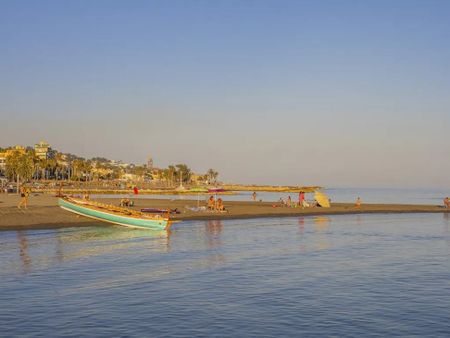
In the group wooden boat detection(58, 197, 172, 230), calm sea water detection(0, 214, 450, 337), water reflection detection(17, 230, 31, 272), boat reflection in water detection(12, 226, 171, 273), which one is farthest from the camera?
wooden boat detection(58, 197, 172, 230)

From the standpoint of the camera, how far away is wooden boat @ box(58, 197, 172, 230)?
49.2 meters

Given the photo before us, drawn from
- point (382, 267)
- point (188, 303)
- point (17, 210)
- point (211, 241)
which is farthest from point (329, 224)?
point (188, 303)

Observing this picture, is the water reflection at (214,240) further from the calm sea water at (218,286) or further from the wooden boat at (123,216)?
the wooden boat at (123,216)

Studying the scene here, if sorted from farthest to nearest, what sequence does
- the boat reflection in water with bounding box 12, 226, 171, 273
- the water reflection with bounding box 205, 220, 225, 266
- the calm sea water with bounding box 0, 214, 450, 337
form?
the water reflection with bounding box 205, 220, 225, 266, the boat reflection in water with bounding box 12, 226, 171, 273, the calm sea water with bounding box 0, 214, 450, 337

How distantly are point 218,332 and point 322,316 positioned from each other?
14.5 ft

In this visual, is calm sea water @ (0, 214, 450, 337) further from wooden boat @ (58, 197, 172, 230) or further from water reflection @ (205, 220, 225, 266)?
wooden boat @ (58, 197, 172, 230)

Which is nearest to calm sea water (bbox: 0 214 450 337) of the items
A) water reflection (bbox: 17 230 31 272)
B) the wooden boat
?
water reflection (bbox: 17 230 31 272)

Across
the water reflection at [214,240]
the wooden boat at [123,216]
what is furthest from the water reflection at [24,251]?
the water reflection at [214,240]

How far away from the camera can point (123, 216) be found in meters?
50.2

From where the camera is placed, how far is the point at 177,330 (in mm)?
17047

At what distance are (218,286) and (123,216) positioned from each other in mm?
27689

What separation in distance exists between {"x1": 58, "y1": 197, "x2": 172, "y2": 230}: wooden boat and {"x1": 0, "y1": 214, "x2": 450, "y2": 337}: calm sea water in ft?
17.0

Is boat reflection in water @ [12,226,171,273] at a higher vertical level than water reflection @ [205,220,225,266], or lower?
higher

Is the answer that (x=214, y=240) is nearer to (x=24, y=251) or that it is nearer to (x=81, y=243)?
(x=81, y=243)
